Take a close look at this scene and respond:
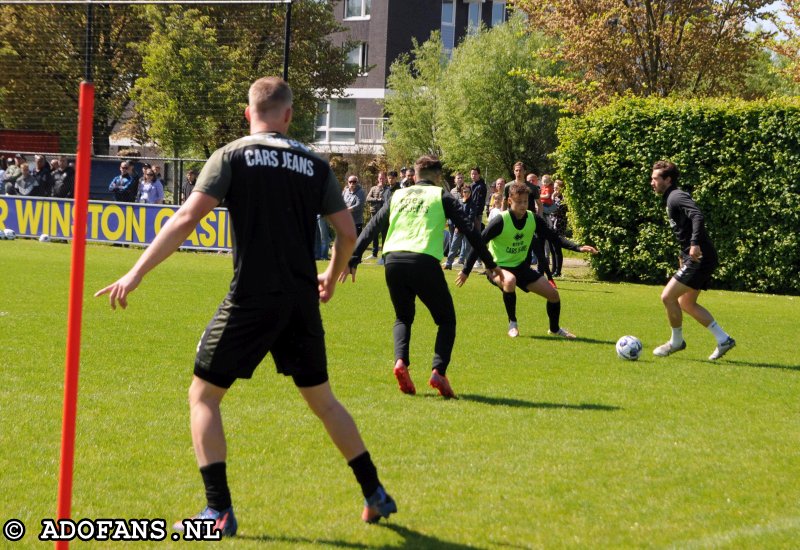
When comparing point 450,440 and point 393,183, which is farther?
point 393,183

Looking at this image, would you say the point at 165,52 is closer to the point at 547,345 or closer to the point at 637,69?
the point at 637,69

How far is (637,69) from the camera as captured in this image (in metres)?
27.5

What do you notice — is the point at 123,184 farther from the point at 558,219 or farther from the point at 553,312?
the point at 553,312

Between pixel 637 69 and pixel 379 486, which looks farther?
pixel 637 69

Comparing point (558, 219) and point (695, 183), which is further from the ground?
point (695, 183)

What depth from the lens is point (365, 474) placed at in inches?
202

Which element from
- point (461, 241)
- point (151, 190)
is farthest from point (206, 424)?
point (151, 190)

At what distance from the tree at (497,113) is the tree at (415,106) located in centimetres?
293

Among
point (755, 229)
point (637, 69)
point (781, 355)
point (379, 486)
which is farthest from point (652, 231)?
point (379, 486)

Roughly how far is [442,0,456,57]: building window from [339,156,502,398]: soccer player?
2027 inches

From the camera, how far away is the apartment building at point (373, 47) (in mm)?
55812

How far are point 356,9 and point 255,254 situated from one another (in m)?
54.1

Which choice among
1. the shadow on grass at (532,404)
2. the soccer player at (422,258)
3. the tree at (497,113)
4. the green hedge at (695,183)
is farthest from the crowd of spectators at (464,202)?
the tree at (497,113)

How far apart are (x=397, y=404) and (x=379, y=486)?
A: 2.97 meters
